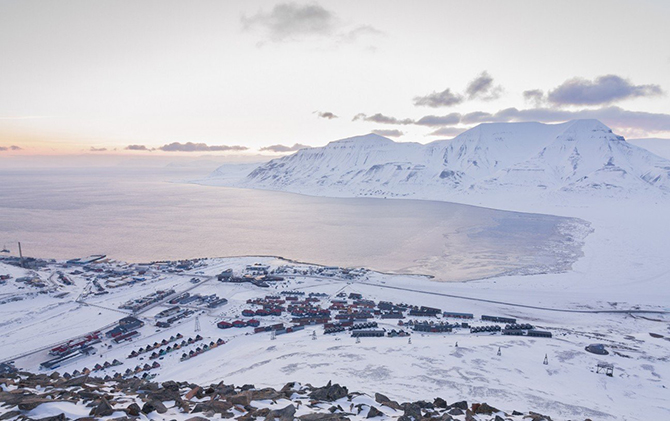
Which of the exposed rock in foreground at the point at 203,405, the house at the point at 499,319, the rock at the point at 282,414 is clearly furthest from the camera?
the house at the point at 499,319

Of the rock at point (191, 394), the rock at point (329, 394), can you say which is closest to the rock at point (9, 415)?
the rock at point (191, 394)

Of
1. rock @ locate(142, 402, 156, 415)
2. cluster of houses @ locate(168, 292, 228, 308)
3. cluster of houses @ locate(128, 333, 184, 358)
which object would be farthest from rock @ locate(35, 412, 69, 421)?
cluster of houses @ locate(168, 292, 228, 308)

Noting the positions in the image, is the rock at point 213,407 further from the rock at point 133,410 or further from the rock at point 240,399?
the rock at point 133,410

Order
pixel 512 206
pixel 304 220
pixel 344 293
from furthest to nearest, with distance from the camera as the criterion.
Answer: pixel 512 206
pixel 304 220
pixel 344 293

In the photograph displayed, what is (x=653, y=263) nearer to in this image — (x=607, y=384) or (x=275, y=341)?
(x=607, y=384)

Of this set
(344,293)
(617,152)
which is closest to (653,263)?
(344,293)
